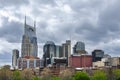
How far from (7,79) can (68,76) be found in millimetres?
32068

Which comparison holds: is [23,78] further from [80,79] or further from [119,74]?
[80,79]

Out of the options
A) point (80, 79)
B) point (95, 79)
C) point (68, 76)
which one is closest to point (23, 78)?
point (68, 76)

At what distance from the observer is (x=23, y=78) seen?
18962 centimetres

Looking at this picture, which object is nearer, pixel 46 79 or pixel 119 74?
pixel 119 74

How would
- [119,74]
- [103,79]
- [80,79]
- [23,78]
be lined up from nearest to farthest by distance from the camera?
1. [80,79]
2. [103,79]
3. [119,74]
4. [23,78]

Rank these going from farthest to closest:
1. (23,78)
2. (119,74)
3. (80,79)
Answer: (23,78) < (119,74) < (80,79)

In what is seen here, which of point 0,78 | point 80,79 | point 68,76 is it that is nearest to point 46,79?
point 68,76

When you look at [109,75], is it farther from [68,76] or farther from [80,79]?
[80,79]

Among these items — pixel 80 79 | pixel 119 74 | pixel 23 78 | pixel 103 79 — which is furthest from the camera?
pixel 23 78

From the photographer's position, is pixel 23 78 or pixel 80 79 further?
pixel 23 78

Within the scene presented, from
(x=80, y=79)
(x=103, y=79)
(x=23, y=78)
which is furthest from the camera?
(x=23, y=78)

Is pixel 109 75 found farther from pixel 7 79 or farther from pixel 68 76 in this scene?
pixel 7 79

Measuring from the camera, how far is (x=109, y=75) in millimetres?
179125

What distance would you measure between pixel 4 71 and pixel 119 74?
6025 cm
